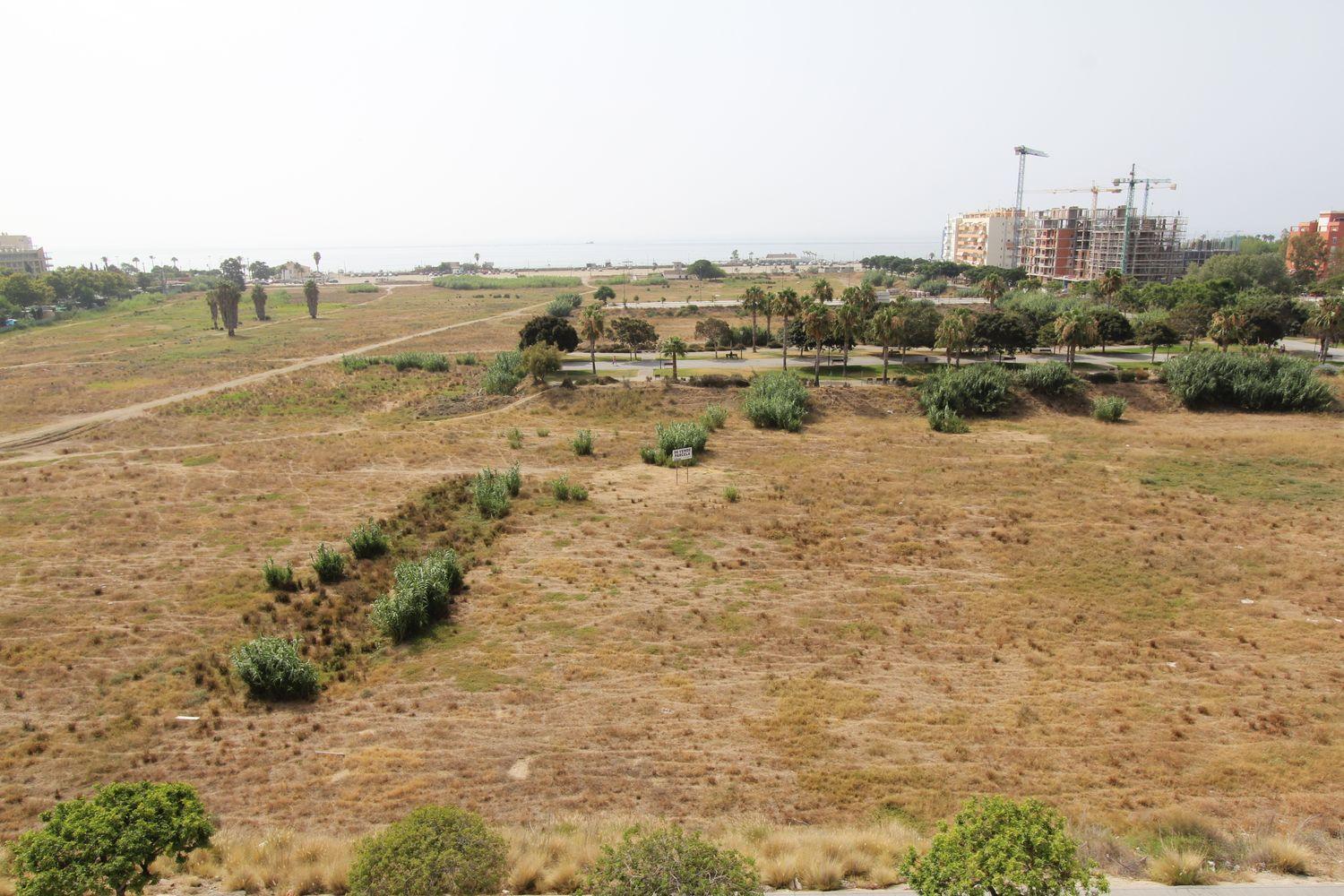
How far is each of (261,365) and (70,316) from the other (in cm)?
6776

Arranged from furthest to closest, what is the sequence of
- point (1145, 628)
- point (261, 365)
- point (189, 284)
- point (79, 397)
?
point (189, 284), point (261, 365), point (79, 397), point (1145, 628)

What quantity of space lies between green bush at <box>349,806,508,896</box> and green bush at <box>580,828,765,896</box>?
1.40m

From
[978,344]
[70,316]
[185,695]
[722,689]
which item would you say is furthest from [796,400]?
[70,316]

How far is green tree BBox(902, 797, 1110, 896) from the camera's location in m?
8.80

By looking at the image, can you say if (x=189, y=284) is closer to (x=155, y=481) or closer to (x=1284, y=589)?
(x=155, y=481)

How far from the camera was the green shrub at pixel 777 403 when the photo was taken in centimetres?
4359

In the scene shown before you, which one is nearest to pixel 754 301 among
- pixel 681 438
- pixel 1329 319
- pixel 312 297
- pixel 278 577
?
pixel 681 438

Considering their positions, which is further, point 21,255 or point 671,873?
point 21,255

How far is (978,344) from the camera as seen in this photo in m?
55.2

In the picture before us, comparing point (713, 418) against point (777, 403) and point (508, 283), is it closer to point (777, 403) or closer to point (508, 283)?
point (777, 403)

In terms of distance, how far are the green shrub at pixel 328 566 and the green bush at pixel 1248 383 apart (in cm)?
4649

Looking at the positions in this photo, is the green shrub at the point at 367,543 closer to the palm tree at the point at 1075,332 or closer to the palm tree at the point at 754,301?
the palm tree at the point at 754,301

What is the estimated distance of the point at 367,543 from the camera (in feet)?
86.4

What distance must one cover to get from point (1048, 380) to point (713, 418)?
20.9 metres
